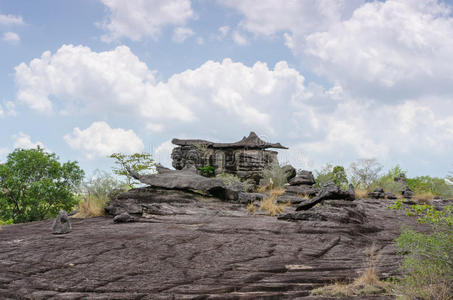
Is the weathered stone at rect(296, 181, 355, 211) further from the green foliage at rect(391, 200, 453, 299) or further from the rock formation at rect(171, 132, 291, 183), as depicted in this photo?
the rock formation at rect(171, 132, 291, 183)

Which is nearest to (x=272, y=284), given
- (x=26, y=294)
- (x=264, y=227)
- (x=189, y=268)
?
(x=189, y=268)

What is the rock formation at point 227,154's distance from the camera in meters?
31.4

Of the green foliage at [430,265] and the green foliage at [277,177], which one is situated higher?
the green foliage at [277,177]

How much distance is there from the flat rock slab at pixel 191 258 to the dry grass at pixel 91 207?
2.62 metres

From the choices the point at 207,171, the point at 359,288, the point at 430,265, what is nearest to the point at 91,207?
the point at 359,288

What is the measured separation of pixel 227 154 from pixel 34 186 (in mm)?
16360

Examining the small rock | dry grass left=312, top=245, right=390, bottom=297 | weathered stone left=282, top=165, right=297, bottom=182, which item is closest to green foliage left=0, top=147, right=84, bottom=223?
the small rock

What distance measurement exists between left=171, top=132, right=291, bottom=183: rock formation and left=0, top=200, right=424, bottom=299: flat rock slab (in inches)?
808

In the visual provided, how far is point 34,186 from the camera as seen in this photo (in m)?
21.0

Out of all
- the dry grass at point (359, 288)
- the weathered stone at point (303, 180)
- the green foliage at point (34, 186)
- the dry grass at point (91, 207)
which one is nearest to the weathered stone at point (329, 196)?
the dry grass at point (91, 207)

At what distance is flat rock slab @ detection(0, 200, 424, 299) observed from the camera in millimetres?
5352

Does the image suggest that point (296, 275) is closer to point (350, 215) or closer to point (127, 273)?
point (127, 273)

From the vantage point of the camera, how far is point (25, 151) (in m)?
22.4

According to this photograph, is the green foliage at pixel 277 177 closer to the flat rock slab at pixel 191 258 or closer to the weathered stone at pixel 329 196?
the weathered stone at pixel 329 196
